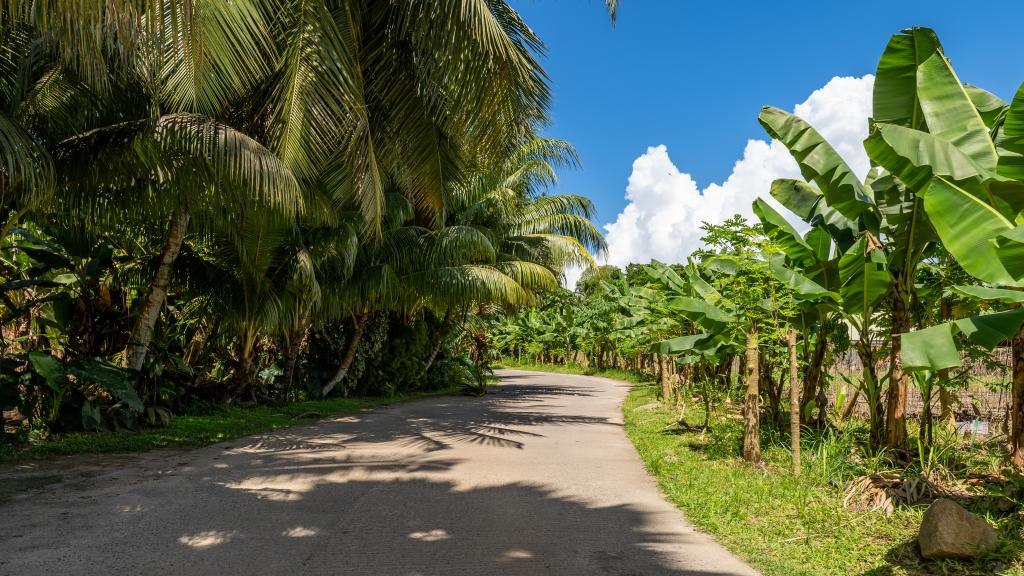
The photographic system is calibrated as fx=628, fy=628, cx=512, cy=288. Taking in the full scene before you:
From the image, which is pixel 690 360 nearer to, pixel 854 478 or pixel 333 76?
pixel 854 478

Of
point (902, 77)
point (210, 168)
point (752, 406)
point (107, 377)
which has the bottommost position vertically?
point (752, 406)

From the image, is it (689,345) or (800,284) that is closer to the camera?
(800,284)

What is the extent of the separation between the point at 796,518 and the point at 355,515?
3569mm

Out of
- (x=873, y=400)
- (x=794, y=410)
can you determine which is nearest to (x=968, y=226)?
(x=873, y=400)

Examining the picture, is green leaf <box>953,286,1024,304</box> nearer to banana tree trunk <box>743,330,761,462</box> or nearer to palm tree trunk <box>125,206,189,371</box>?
banana tree trunk <box>743,330,761,462</box>

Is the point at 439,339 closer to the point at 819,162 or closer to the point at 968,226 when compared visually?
the point at 819,162

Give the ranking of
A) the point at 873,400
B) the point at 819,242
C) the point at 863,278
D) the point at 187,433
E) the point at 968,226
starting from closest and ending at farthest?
the point at 968,226, the point at 863,278, the point at 873,400, the point at 819,242, the point at 187,433

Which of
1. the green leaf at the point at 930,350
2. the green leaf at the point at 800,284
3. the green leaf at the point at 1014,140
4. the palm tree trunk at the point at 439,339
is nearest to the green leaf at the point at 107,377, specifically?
the green leaf at the point at 800,284

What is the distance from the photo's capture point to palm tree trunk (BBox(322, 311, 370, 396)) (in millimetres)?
14883

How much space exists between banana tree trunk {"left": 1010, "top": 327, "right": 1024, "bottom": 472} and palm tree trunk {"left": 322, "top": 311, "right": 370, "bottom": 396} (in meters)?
12.7

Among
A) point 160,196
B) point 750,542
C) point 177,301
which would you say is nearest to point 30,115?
point 160,196

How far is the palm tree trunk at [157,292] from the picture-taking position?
8.73 meters

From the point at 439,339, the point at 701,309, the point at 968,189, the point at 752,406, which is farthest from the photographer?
the point at 439,339

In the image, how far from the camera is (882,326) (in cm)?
759
